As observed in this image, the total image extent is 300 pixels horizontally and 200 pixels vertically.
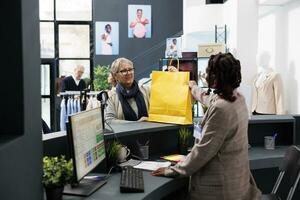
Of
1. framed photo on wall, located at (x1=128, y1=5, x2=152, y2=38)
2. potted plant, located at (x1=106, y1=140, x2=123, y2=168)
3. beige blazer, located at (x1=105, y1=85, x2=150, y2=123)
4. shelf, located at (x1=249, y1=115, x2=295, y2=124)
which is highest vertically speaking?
framed photo on wall, located at (x1=128, y1=5, x2=152, y2=38)

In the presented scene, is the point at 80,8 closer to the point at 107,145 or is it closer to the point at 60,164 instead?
the point at 107,145

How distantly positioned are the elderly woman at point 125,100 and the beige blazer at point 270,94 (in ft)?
10.6

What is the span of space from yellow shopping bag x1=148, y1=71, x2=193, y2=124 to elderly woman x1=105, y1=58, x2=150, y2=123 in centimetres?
23

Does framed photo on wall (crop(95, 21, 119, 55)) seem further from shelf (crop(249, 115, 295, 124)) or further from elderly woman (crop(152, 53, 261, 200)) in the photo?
elderly woman (crop(152, 53, 261, 200))

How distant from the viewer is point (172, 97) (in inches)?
111

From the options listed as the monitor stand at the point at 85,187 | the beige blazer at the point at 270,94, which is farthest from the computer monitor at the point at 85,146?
the beige blazer at the point at 270,94

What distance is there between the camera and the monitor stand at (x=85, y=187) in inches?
74.9

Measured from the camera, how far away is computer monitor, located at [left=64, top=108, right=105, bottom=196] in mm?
1802

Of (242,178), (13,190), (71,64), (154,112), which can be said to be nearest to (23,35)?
(13,190)

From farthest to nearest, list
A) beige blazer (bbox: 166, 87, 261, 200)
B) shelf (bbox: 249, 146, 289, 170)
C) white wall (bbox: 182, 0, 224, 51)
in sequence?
white wall (bbox: 182, 0, 224, 51), shelf (bbox: 249, 146, 289, 170), beige blazer (bbox: 166, 87, 261, 200)

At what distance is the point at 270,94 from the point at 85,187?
14.8ft

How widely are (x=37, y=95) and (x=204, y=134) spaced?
3.00ft

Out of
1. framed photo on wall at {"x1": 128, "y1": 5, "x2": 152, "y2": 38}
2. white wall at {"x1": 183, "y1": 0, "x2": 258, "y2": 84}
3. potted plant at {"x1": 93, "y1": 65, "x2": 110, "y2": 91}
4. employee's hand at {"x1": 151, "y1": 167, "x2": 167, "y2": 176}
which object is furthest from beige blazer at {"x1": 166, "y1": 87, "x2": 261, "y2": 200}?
framed photo on wall at {"x1": 128, "y1": 5, "x2": 152, "y2": 38}

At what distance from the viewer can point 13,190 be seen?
1.36 m
